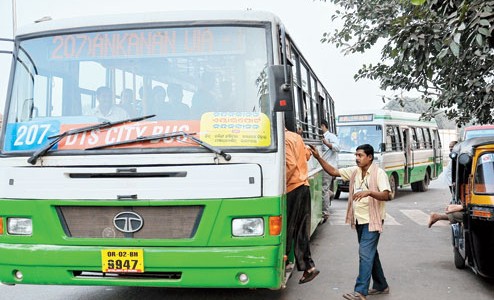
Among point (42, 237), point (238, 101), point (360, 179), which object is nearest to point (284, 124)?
point (238, 101)

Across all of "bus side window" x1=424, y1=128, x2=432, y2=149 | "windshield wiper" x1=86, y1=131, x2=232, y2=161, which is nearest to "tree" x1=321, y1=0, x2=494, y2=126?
"windshield wiper" x1=86, y1=131, x2=232, y2=161

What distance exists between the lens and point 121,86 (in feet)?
16.5

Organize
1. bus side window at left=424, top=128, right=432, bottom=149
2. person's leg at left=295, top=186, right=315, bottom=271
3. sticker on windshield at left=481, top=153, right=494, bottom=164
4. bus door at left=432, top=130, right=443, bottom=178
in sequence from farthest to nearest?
bus door at left=432, top=130, right=443, bottom=178
bus side window at left=424, top=128, right=432, bottom=149
sticker on windshield at left=481, top=153, right=494, bottom=164
person's leg at left=295, top=186, right=315, bottom=271

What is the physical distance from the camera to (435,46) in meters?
8.45

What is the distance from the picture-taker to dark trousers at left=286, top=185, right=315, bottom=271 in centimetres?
550

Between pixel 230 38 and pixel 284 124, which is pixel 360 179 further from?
pixel 230 38

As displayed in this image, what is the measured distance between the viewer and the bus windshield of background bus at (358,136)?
17.3m

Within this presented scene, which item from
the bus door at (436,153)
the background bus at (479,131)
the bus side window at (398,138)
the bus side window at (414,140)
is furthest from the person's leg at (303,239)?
the bus door at (436,153)

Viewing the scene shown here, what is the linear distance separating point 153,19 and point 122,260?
2083 millimetres

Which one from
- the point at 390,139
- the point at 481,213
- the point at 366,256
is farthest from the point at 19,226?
the point at 390,139

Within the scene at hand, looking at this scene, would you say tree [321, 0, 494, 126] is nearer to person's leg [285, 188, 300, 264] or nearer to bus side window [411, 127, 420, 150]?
person's leg [285, 188, 300, 264]

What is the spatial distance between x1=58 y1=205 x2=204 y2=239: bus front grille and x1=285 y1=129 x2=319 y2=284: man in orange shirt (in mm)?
1087

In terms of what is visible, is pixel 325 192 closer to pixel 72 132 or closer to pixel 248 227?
pixel 248 227

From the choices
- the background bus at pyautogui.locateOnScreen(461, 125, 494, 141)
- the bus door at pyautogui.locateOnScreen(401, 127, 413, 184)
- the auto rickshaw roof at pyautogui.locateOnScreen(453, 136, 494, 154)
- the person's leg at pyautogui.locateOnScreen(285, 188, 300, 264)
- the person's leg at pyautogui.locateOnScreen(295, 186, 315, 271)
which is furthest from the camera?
the bus door at pyautogui.locateOnScreen(401, 127, 413, 184)
